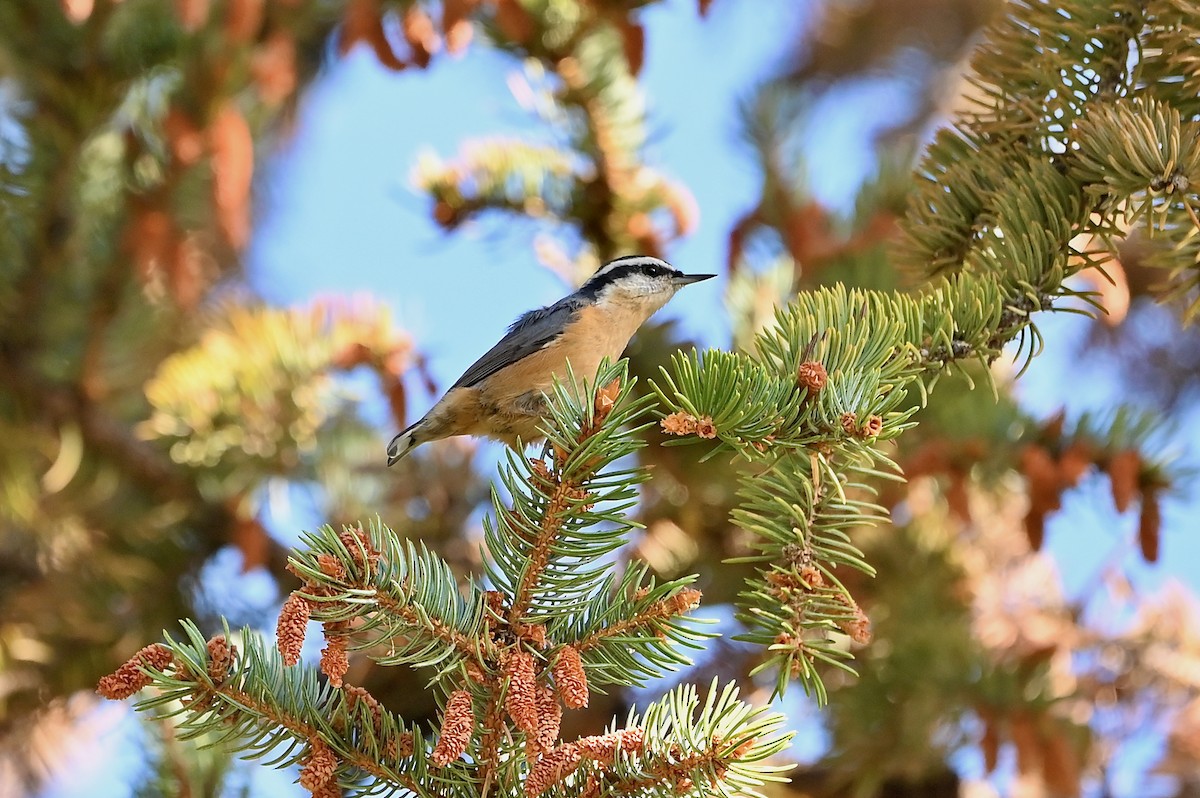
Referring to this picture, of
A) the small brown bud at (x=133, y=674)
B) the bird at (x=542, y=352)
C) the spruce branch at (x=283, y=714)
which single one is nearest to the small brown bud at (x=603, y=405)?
the spruce branch at (x=283, y=714)

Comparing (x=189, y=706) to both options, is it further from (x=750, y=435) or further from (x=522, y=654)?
(x=750, y=435)

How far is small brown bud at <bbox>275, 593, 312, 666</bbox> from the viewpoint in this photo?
57.0 inches

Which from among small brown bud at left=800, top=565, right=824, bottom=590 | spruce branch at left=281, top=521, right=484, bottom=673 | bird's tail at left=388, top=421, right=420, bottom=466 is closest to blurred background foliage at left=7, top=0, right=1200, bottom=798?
bird's tail at left=388, top=421, right=420, bottom=466

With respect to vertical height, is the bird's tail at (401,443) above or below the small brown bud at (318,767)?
above

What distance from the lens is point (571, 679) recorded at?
1.50 metres

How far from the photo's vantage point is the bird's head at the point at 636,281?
381 cm

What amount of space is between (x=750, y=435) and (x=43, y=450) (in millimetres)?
2717

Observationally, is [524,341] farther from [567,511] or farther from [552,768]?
[552,768]

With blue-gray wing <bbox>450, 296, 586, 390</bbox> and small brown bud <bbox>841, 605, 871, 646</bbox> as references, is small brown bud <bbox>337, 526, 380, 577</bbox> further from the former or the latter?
blue-gray wing <bbox>450, 296, 586, 390</bbox>

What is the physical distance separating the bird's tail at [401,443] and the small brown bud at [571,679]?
2.04 m

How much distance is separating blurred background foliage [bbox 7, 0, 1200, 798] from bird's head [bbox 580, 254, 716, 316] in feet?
0.53

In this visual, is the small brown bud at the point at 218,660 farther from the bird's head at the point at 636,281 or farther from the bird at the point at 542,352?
the bird's head at the point at 636,281

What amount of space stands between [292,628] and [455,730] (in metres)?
0.24

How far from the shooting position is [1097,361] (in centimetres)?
533
